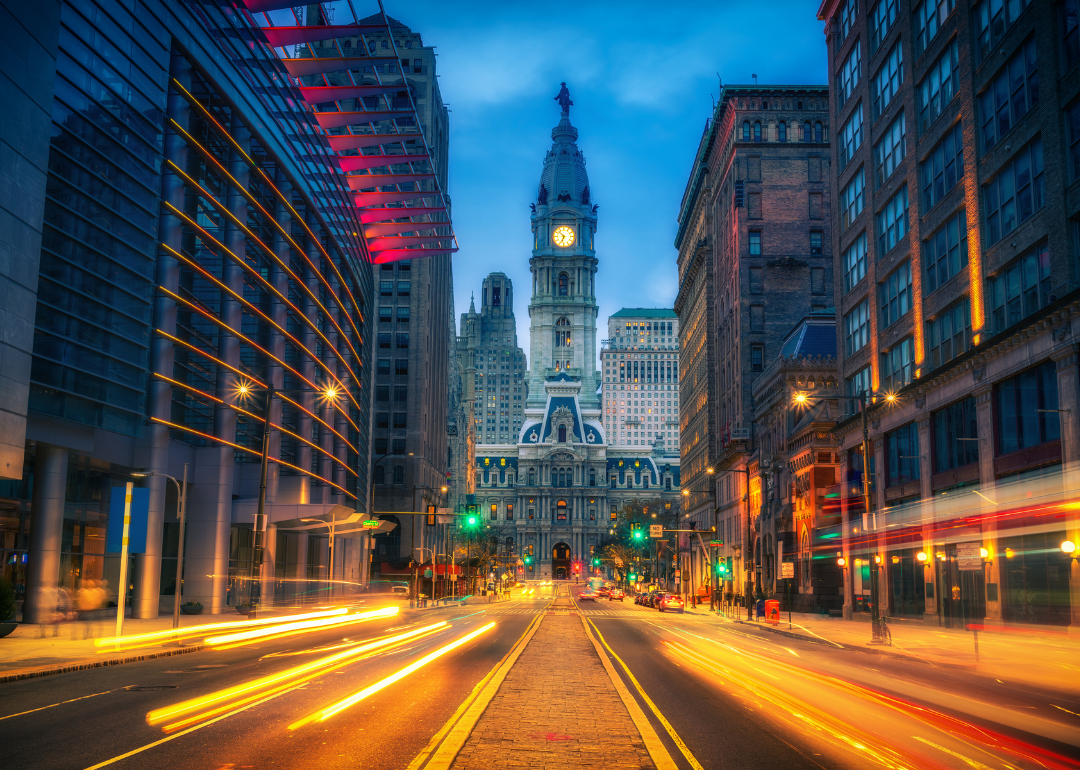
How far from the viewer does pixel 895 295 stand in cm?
4828

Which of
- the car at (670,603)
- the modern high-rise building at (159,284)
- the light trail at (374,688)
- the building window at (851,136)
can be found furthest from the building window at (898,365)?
the modern high-rise building at (159,284)

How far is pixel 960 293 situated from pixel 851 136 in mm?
19406

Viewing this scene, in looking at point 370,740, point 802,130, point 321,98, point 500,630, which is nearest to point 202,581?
point 500,630

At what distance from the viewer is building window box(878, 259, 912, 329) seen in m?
46.4

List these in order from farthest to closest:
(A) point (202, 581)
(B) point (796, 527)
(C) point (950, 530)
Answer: (B) point (796, 527) < (A) point (202, 581) < (C) point (950, 530)

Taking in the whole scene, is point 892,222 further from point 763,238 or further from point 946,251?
point 763,238

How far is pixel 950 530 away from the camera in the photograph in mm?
40656

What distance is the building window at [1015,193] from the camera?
1321 inches

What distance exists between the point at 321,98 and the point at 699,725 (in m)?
53.0

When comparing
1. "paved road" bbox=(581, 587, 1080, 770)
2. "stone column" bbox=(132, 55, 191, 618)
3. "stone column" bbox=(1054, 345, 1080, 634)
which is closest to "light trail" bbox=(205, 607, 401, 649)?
"stone column" bbox=(132, 55, 191, 618)

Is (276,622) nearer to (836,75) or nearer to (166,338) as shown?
(166,338)

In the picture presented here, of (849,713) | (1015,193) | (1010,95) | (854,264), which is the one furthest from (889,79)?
(849,713)

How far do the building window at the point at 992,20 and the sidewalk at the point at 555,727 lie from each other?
29.1 m

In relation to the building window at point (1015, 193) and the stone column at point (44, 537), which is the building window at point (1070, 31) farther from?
the stone column at point (44, 537)
